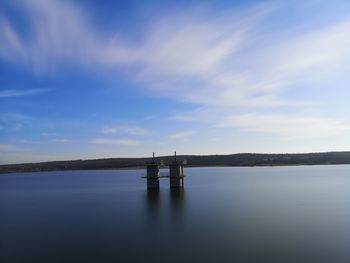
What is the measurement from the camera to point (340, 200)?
49031 mm

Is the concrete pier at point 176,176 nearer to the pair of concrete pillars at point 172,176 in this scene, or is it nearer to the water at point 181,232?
the pair of concrete pillars at point 172,176

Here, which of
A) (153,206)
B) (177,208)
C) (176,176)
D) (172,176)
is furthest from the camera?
(172,176)

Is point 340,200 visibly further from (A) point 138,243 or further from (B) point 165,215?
(A) point 138,243

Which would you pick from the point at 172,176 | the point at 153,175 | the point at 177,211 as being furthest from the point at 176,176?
the point at 177,211

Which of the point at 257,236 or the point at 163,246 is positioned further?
the point at 257,236

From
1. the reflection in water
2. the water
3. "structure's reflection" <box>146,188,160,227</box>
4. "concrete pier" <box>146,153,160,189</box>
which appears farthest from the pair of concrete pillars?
the water

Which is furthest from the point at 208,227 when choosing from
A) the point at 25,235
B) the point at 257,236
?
the point at 25,235

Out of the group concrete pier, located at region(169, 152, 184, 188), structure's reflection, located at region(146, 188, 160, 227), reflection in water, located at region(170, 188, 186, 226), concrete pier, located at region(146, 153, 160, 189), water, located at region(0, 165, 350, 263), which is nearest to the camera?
water, located at region(0, 165, 350, 263)

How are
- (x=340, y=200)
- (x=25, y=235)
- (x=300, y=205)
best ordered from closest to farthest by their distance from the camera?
(x=25, y=235) < (x=300, y=205) < (x=340, y=200)

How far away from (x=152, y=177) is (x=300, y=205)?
98.5 feet

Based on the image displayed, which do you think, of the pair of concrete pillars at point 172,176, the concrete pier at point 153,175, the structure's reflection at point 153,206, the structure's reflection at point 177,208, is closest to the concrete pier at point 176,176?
the pair of concrete pillars at point 172,176

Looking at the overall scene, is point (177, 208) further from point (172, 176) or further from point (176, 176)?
point (172, 176)

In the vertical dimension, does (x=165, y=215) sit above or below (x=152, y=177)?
below

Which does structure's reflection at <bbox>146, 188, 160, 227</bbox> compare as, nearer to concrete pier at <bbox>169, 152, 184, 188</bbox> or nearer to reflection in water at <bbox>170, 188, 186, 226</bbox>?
reflection in water at <bbox>170, 188, 186, 226</bbox>
